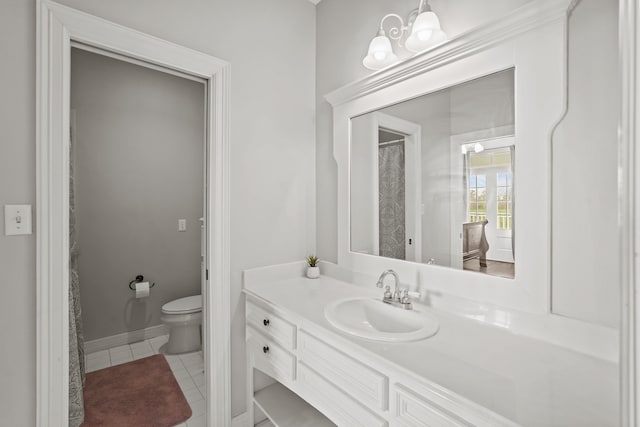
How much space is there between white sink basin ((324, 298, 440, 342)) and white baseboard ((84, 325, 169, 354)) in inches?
90.2

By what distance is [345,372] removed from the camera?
44.0 inches

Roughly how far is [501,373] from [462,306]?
0.46 meters

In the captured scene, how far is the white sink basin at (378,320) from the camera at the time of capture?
1.10 m

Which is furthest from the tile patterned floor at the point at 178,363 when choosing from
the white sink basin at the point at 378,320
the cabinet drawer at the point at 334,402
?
the white sink basin at the point at 378,320

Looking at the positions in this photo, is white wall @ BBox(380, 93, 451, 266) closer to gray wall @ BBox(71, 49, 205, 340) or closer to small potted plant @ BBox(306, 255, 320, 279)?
small potted plant @ BBox(306, 255, 320, 279)

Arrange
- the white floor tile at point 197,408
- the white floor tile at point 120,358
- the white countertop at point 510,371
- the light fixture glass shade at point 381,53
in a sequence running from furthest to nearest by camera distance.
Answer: the white floor tile at point 120,358 < the white floor tile at point 197,408 < the light fixture glass shade at point 381,53 < the white countertop at point 510,371

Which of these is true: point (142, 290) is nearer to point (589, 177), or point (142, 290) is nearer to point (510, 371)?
point (510, 371)

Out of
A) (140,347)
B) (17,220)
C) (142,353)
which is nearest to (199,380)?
(142,353)

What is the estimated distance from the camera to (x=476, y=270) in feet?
4.29

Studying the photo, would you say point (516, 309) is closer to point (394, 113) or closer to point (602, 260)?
point (602, 260)

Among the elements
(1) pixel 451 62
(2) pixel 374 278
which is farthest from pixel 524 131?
(2) pixel 374 278

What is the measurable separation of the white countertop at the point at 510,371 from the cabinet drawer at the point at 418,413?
70 mm

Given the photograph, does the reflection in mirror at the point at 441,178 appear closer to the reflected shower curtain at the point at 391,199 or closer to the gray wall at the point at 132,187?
the reflected shower curtain at the point at 391,199

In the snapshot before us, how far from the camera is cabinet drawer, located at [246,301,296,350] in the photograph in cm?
140
